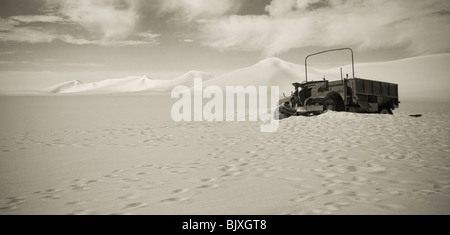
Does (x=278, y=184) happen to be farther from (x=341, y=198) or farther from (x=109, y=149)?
(x=109, y=149)

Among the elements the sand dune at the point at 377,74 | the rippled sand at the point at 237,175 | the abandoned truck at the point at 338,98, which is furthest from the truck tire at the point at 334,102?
Answer: the sand dune at the point at 377,74

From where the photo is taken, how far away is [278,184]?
12.4ft

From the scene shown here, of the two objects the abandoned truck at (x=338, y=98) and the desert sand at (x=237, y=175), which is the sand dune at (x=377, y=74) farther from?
the desert sand at (x=237, y=175)

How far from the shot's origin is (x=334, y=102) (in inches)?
472

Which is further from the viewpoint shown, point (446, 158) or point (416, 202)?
point (446, 158)

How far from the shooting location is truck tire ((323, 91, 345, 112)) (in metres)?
12.0

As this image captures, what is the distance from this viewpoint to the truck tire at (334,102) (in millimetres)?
12000

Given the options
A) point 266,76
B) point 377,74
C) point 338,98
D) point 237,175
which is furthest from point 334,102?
point 377,74

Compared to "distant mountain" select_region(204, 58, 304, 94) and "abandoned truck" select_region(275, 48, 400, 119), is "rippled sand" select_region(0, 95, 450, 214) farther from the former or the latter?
"distant mountain" select_region(204, 58, 304, 94)

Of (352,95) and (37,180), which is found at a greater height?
(352,95)

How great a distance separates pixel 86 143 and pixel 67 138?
1.45m

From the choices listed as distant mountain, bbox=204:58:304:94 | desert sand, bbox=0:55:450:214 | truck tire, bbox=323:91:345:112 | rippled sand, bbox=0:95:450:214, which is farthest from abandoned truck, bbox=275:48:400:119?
distant mountain, bbox=204:58:304:94
